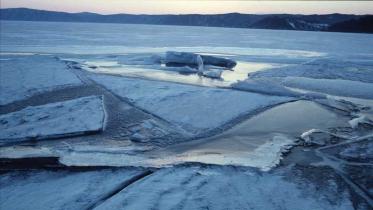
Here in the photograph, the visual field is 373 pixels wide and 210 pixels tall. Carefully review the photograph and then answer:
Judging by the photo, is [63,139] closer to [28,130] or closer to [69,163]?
[28,130]

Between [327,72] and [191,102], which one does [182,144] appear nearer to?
[191,102]

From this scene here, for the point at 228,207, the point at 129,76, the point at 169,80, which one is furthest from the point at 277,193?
the point at 129,76

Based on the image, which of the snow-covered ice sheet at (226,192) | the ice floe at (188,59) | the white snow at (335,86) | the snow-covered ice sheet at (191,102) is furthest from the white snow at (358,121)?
the ice floe at (188,59)

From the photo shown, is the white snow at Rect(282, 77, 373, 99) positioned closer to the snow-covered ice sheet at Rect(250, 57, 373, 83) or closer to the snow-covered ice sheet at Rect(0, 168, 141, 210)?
the snow-covered ice sheet at Rect(250, 57, 373, 83)

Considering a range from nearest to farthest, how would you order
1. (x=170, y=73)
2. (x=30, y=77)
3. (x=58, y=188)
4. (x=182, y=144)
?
1. (x=58, y=188)
2. (x=182, y=144)
3. (x=30, y=77)
4. (x=170, y=73)

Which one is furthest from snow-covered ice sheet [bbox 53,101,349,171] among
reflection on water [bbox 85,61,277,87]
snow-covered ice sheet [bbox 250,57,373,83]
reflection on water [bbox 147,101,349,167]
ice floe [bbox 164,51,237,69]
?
ice floe [bbox 164,51,237,69]

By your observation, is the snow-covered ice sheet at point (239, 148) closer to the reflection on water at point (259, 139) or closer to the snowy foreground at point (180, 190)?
the reflection on water at point (259, 139)

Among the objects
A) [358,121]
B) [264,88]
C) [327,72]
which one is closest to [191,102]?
[264,88]

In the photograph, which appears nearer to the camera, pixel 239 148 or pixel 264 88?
pixel 239 148
